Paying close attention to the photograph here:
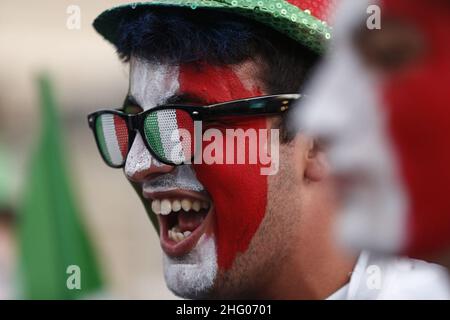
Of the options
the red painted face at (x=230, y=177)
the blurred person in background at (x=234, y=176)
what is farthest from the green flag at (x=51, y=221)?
the red painted face at (x=230, y=177)

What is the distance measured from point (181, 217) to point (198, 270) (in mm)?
132

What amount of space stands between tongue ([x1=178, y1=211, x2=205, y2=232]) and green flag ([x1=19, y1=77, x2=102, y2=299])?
35.6 inches

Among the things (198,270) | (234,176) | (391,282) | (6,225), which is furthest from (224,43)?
(6,225)

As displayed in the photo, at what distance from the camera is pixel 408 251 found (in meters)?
1.32

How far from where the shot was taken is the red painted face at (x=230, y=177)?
2049 millimetres

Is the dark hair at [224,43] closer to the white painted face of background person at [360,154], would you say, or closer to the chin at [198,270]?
the chin at [198,270]

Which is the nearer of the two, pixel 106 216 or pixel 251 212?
pixel 251 212

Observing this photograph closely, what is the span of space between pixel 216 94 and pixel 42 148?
45.4 inches

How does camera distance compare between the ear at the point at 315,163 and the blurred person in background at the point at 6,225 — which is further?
the blurred person in background at the point at 6,225

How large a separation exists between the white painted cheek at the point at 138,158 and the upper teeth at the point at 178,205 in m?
0.09

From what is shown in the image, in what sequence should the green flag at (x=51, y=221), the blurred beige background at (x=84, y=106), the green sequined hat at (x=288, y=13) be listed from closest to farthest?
the green sequined hat at (x=288, y=13)
the blurred beige background at (x=84, y=106)
the green flag at (x=51, y=221)
